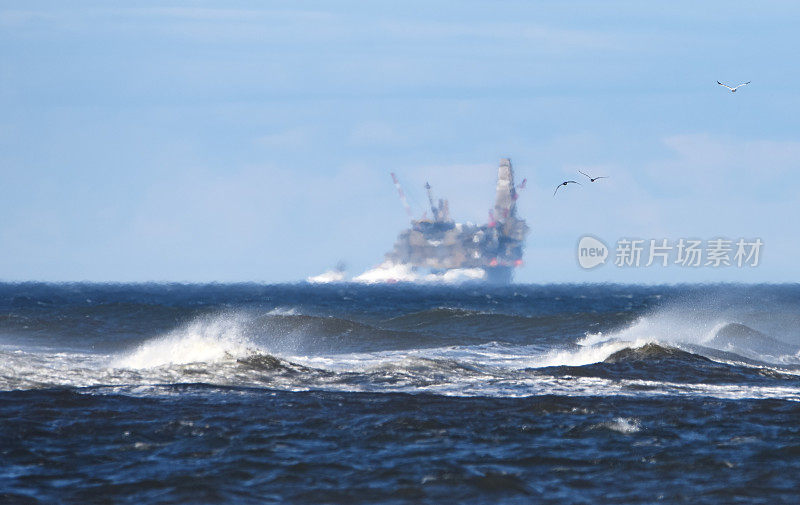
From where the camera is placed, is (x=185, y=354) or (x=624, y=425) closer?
(x=624, y=425)

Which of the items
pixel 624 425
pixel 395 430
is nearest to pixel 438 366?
pixel 624 425

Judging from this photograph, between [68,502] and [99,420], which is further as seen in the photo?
[99,420]

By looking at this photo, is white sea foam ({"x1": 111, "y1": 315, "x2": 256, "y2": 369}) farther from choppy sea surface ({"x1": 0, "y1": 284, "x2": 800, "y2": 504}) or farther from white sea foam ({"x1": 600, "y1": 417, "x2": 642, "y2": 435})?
white sea foam ({"x1": 600, "y1": 417, "x2": 642, "y2": 435})

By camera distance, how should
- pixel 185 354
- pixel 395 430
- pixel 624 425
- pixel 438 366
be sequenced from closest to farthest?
pixel 395 430 < pixel 624 425 < pixel 438 366 < pixel 185 354

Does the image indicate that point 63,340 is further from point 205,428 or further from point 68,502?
point 68,502

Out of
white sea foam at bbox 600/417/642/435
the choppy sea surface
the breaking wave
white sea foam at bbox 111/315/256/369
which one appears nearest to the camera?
the choppy sea surface

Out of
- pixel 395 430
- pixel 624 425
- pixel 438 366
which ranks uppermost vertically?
pixel 438 366

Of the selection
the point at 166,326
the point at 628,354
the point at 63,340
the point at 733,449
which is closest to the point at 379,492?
the point at 733,449

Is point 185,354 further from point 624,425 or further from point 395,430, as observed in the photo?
point 624,425

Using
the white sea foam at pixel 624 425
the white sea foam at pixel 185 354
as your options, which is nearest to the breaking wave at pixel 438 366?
the white sea foam at pixel 185 354

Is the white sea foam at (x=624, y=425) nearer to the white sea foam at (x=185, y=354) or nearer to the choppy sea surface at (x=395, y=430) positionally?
the choppy sea surface at (x=395, y=430)

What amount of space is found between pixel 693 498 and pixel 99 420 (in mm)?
9466

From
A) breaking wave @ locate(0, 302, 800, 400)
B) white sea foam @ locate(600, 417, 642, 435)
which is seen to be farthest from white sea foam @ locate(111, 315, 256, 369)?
white sea foam @ locate(600, 417, 642, 435)

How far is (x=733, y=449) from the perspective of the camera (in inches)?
541
